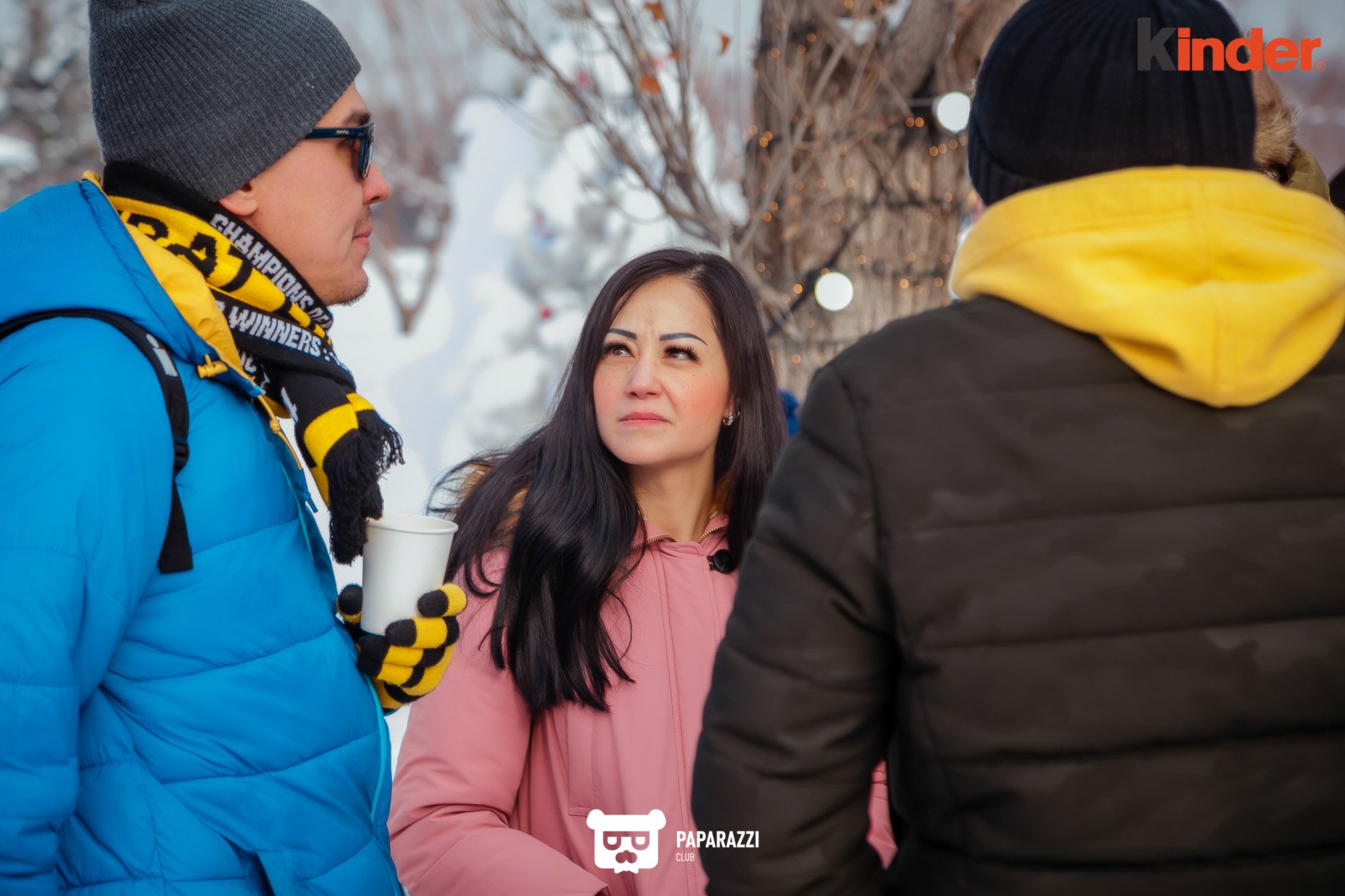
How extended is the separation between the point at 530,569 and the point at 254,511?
834 mm

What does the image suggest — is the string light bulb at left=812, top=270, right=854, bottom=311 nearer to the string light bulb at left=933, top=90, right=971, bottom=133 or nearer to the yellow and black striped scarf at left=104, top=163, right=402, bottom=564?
the string light bulb at left=933, top=90, right=971, bottom=133

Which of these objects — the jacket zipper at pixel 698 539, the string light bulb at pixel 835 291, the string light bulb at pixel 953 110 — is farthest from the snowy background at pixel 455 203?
the jacket zipper at pixel 698 539

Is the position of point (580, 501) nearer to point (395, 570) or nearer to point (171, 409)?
point (395, 570)

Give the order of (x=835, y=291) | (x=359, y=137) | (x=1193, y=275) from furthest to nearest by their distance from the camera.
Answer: (x=835, y=291) < (x=359, y=137) < (x=1193, y=275)

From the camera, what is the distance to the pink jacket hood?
178 centimetres

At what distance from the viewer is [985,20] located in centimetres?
344

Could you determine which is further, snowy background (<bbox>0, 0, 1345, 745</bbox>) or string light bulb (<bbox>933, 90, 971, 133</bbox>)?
snowy background (<bbox>0, 0, 1345, 745</bbox>)

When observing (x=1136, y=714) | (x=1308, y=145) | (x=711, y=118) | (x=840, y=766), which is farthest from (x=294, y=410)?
(x=1308, y=145)

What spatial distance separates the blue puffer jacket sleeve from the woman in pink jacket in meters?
0.80

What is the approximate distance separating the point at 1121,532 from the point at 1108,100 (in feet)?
1.39

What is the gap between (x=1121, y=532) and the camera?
0.96m

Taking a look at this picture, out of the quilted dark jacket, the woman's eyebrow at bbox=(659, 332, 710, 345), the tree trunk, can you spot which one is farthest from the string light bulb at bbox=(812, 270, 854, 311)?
the quilted dark jacket

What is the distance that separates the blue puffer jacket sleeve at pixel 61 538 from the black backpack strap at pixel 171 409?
0.01 m

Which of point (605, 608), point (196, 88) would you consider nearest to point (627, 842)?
point (605, 608)
